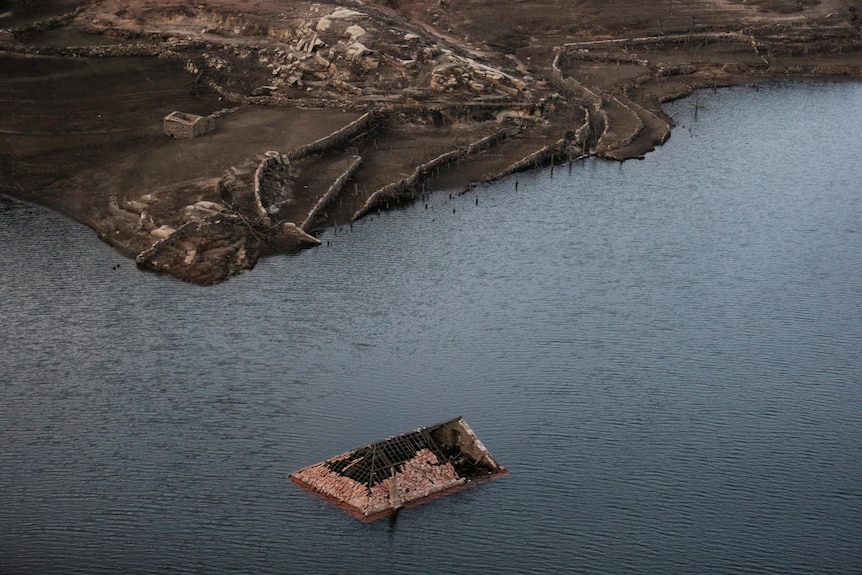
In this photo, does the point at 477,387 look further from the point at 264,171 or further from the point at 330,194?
the point at 264,171

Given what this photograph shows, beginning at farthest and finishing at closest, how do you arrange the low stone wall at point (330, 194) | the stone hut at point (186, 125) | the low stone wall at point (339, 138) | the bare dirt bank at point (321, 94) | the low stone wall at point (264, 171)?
1. the stone hut at point (186, 125)
2. the low stone wall at point (339, 138)
3. the bare dirt bank at point (321, 94)
4. the low stone wall at point (330, 194)
5. the low stone wall at point (264, 171)

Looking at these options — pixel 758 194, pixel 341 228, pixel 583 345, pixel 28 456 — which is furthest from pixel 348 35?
pixel 28 456

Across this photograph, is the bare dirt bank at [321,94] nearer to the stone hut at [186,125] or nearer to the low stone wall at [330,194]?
the low stone wall at [330,194]

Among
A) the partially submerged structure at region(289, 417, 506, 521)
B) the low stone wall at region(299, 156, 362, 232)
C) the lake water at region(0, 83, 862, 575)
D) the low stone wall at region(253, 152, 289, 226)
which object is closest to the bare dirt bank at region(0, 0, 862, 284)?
the low stone wall at region(253, 152, 289, 226)

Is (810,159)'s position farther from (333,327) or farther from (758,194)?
(333,327)

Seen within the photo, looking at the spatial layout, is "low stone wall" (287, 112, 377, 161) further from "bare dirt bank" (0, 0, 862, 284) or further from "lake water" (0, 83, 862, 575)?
"lake water" (0, 83, 862, 575)

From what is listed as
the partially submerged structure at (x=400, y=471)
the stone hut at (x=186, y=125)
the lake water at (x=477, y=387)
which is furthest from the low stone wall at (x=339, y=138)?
the partially submerged structure at (x=400, y=471)

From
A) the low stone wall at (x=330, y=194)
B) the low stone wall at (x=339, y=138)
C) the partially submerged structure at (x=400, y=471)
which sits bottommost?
the partially submerged structure at (x=400, y=471)
